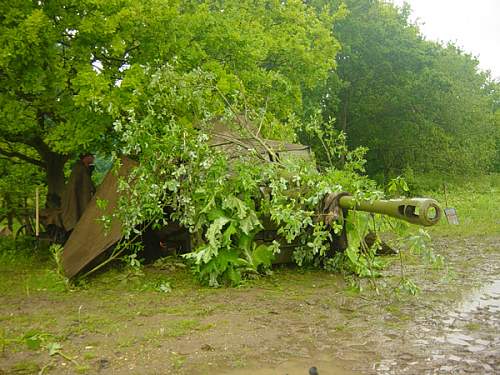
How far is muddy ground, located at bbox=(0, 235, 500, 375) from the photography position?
14.6ft

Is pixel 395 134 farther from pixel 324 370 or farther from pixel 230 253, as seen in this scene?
pixel 324 370

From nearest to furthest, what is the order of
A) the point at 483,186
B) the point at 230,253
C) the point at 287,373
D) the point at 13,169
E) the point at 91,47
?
the point at 287,373 < the point at 230,253 < the point at 91,47 < the point at 13,169 < the point at 483,186

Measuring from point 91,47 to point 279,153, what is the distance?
3550 mm

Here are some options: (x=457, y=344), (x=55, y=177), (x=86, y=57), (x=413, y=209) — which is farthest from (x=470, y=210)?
(x=457, y=344)

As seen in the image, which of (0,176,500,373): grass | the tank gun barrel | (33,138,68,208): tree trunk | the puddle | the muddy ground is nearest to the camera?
the puddle

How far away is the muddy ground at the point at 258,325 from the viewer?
4438mm

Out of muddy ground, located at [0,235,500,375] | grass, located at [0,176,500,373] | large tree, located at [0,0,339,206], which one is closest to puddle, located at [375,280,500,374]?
muddy ground, located at [0,235,500,375]

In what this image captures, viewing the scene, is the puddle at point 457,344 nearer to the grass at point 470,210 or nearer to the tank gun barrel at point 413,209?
the tank gun barrel at point 413,209

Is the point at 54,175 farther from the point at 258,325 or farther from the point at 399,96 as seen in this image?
the point at 399,96

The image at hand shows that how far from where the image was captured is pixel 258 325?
5.48 m

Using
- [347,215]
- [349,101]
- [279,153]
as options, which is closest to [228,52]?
[279,153]


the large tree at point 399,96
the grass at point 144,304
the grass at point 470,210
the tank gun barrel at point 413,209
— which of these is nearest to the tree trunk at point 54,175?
the grass at point 144,304

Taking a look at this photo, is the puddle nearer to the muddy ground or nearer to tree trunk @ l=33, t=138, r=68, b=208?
the muddy ground

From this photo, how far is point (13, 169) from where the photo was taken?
1223cm
